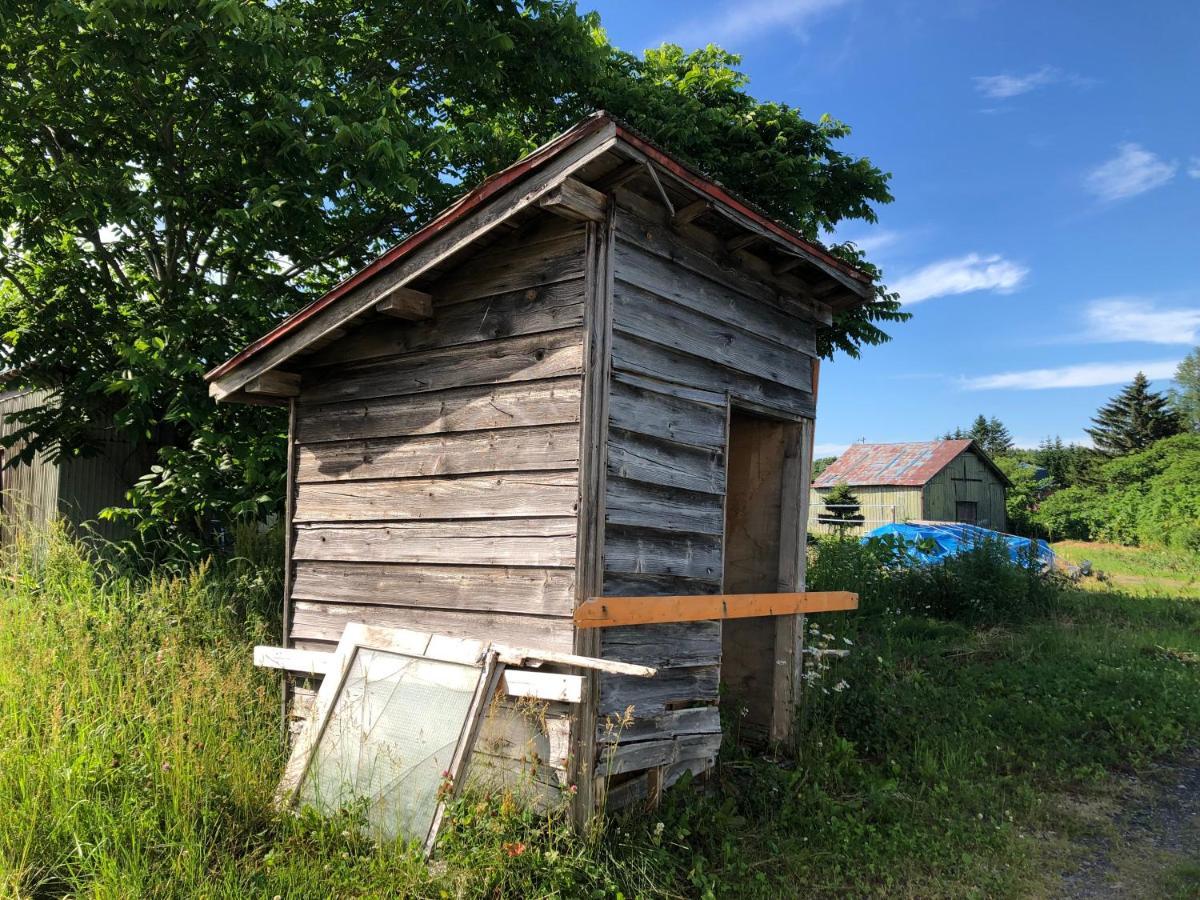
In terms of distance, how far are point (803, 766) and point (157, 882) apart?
4.18 m

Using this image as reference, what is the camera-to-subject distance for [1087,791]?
5.85m

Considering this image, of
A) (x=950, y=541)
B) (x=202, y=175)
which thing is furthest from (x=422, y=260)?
(x=950, y=541)

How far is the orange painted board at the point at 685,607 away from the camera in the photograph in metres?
4.10

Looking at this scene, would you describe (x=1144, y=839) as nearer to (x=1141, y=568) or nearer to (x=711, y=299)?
(x=711, y=299)

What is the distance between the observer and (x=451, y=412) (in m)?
4.95

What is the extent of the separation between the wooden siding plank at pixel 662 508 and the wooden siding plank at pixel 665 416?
0.34 metres

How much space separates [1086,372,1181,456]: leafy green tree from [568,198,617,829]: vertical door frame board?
53.0 metres

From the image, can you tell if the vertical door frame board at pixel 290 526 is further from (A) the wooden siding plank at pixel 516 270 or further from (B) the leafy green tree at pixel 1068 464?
(B) the leafy green tree at pixel 1068 464

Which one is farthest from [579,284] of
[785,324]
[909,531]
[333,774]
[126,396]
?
[909,531]

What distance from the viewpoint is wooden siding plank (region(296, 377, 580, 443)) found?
4430mm

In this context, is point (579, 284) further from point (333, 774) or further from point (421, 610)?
point (333, 774)

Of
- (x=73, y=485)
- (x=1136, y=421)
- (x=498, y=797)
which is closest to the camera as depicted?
(x=498, y=797)

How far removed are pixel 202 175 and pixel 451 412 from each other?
5953 mm

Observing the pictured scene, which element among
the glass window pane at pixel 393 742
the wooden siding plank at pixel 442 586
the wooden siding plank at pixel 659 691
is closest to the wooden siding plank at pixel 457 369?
the wooden siding plank at pixel 442 586
